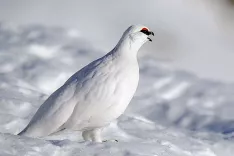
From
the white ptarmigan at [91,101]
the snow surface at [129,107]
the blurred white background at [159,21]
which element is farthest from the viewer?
the blurred white background at [159,21]

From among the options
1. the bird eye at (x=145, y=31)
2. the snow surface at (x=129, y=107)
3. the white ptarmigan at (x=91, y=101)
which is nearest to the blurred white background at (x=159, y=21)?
the snow surface at (x=129, y=107)

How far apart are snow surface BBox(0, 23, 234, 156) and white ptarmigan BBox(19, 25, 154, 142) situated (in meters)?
0.19

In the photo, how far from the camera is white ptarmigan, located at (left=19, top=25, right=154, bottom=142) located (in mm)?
3094

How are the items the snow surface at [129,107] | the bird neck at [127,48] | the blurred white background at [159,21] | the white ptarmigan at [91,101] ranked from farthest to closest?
1. the blurred white background at [159,21]
2. the bird neck at [127,48]
3. the white ptarmigan at [91,101]
4. the snow surface at [129,107]

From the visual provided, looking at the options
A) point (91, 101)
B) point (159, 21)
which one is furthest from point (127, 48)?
point (159, 21)

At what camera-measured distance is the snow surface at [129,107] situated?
298 centimetres

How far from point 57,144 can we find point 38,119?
1.03ft

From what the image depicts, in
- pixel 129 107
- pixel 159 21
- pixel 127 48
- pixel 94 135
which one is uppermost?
pixel 159 21

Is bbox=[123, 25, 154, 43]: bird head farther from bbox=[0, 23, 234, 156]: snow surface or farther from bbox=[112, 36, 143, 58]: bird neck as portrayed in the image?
bbox=[0, 23, 234, 156]: snow surface

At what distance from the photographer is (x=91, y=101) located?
3.11 m

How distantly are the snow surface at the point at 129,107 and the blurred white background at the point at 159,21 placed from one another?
0.73 ft

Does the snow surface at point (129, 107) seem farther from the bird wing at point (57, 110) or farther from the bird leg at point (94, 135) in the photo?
the bird wing at point (57, 110)

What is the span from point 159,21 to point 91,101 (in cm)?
377

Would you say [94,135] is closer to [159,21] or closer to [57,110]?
[57,110]
